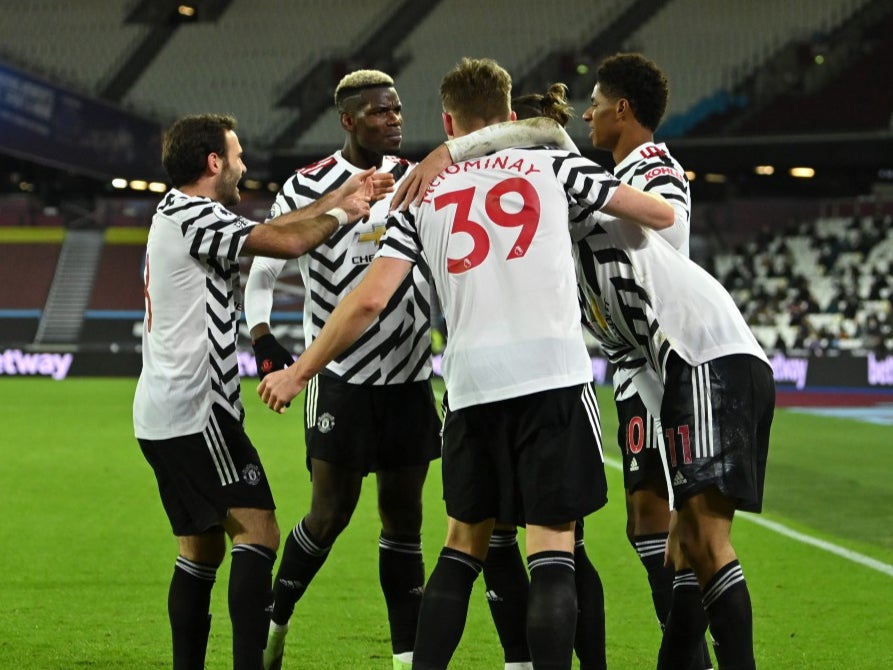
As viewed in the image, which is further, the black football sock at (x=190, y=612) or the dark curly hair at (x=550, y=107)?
the dark curly hair at (x=550, y=107)

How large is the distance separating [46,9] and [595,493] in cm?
3252

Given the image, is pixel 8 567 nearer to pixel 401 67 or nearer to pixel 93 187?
pixel 401 67

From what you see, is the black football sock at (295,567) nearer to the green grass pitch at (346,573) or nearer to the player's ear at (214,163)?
the green grass pitch at (346,573)

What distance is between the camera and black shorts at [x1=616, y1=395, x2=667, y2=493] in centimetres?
449

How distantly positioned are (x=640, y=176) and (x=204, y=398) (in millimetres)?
1608

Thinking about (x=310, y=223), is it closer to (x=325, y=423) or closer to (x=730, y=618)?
(x=325, y=423)

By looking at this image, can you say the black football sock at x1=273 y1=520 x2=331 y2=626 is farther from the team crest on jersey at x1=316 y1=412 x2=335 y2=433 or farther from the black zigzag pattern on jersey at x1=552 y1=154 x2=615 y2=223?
the black zigzag pattern on jersey at x1=552 y1=154 x2=615 y2=223

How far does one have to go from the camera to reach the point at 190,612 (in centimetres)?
438

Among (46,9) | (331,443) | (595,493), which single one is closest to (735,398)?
(595,493)

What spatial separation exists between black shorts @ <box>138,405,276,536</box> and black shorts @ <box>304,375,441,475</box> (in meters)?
0.61

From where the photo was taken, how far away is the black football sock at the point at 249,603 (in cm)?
427

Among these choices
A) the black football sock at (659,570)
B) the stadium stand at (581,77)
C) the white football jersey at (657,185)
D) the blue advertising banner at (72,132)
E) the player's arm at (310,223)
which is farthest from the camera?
the stadium stand at (581,77)

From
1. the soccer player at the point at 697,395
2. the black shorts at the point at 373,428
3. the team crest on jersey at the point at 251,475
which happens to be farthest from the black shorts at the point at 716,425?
the team crest on jersey at the point at 251,475

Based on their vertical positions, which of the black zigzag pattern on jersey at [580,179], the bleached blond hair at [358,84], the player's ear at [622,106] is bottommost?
the black zigzag pattern on jersey at [580,179]
